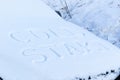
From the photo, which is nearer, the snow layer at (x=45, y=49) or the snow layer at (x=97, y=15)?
the snow layer at (x=45, y=49)

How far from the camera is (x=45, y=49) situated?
3217 millimetres

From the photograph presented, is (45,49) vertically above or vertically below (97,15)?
above

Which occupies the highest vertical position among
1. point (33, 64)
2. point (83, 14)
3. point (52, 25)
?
point (33, 64)

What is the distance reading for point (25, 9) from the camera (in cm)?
407

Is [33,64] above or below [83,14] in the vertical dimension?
above

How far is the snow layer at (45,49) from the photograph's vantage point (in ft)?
9.58

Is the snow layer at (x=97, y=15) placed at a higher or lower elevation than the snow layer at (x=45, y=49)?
lower

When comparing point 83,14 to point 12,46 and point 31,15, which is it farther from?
point 12,46

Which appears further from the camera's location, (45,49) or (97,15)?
(97,15)

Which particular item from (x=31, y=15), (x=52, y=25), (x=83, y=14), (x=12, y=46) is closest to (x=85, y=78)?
(x=12, y=46)

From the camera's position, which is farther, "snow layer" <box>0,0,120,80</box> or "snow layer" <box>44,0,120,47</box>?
"snow layer" <box>44,0,120,47</box>

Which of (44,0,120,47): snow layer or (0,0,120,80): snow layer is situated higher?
(0,0,120,80): snow layer

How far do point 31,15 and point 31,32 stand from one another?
1.47 feet

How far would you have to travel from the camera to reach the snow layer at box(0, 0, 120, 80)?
2920 millimetres
